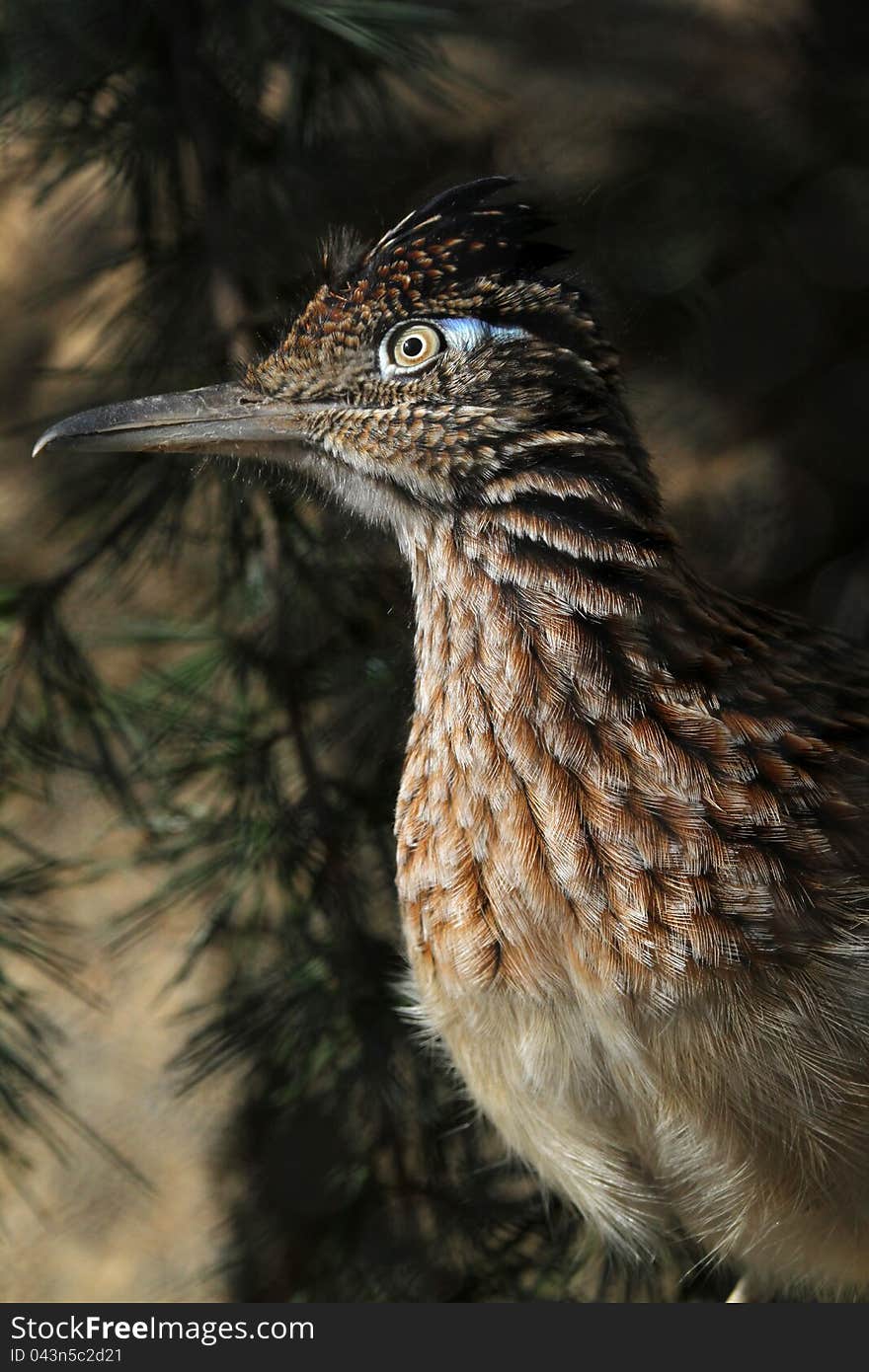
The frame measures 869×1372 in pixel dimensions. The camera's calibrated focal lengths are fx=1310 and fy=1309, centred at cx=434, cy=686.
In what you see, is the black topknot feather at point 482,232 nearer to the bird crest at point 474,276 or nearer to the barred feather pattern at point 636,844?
the bird crest at point 474,276

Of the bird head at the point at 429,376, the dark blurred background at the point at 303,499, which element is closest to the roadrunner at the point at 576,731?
the bird head at the point at 429,376

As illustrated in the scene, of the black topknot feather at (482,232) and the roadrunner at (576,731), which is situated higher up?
the black topknot feather at (482,232)

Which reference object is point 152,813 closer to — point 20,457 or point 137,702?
point 137,702

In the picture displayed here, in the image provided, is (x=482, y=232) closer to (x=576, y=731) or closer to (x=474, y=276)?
(x=474, y=276)

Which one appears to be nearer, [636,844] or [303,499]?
[636,844]

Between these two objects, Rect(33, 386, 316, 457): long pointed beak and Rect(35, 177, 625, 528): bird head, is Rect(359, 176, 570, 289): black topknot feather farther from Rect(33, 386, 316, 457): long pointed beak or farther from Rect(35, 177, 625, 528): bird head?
Rect(33, 386, 316, 457): long pointed beak

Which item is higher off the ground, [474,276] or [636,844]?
[474,276]

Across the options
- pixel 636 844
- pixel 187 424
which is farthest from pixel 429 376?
pixel 636 844
